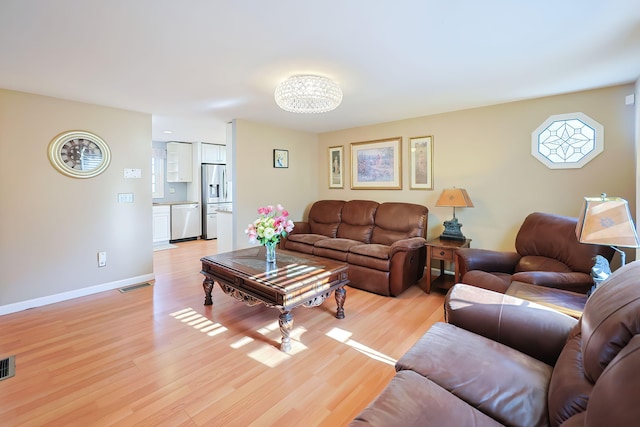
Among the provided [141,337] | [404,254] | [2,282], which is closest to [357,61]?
[404,254]

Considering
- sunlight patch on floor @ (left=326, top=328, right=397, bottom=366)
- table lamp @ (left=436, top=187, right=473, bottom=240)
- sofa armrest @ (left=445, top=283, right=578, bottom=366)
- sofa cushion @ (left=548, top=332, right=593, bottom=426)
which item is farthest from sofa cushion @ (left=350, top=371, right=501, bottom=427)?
table lamp @ (left=436, top=187, right=473, bottom=240)

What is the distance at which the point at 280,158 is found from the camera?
4855 mm

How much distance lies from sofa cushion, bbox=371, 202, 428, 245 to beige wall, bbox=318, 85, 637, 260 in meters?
0.30

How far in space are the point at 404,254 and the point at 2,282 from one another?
4.21m

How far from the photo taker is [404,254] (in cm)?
333

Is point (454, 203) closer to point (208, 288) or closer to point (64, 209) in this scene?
point (208, 288)

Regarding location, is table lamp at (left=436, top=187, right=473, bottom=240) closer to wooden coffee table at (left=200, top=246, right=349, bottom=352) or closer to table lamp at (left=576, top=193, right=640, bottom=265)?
wooden coffee table at (left=200, top=246, right=349, bottom=352)

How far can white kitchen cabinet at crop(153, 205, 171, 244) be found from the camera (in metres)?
6.20

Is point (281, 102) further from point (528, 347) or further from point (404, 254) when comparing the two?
point (528, 347)

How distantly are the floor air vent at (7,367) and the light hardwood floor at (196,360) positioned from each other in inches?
1.5

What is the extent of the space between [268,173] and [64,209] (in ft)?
8.41

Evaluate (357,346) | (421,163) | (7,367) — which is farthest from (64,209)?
(421,163)

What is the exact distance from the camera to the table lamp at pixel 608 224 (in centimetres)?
159

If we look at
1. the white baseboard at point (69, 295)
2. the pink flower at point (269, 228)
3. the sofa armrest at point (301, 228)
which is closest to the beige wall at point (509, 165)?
the sofa armrest at point (301, 228)
